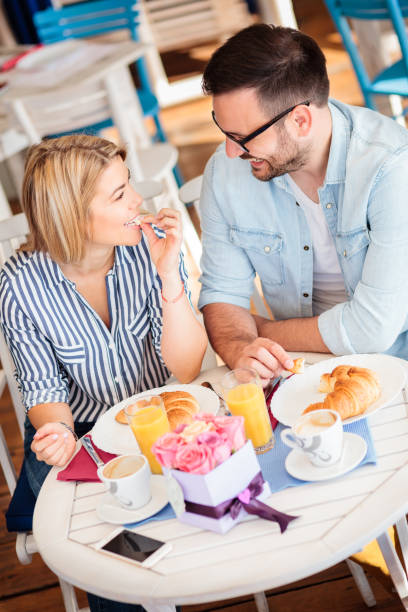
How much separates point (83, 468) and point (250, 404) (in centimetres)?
37

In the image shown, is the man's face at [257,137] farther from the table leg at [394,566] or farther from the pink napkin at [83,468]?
the table leg at [394,566]

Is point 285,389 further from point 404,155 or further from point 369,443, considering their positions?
point 404,155

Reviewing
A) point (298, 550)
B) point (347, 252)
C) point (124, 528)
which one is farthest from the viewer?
point (347, 252)

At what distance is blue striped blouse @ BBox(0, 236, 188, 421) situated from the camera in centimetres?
188

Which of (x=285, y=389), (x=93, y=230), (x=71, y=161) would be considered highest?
(x=71, y=161)

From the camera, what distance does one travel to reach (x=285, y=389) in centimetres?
153

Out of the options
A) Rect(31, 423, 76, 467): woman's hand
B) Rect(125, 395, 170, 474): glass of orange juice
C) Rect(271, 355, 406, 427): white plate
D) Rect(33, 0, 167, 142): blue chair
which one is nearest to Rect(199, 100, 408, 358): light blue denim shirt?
Rect(271, 355, 406, 427): white plate

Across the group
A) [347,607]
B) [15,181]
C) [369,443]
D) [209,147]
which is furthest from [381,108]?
[369,443]

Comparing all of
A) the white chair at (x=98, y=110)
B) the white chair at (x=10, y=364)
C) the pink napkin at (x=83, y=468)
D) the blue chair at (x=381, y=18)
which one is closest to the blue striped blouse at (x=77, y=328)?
the white chair at (x=10, y=364)

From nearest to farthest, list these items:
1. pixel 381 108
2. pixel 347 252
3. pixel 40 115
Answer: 1. pixel 347 252
2. pixel 40 115
3. pixel 381 108

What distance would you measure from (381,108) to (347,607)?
140 inches

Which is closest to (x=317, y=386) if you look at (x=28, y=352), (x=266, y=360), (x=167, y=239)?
(x=266, y=360)

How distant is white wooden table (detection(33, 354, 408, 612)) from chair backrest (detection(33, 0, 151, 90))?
4.11 metres

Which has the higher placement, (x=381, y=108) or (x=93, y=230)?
(x=93, y=230)
